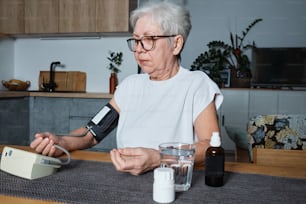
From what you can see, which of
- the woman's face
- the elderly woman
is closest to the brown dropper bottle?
the elderly woman

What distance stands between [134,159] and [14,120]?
2.62 m

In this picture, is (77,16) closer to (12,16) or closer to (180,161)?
(12,16)

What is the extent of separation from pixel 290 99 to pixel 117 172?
3.68 meters

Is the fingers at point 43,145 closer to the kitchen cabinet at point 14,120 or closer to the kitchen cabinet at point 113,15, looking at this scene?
the kitchen cabinet at point 14,120

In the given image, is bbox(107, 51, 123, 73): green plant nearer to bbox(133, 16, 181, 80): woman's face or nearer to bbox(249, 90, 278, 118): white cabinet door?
bbox(249, 90, 278, 118): white cabinet door

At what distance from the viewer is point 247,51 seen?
15.6 ft

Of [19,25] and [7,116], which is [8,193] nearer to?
[7,116]

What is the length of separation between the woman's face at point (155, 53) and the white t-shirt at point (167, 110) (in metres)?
0.06

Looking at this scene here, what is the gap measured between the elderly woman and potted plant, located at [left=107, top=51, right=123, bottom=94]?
202 centimetres

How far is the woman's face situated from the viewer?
3.97ft

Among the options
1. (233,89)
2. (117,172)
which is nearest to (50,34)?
(233,89)

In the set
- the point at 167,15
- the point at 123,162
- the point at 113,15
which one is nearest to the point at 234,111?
the point at 113,15

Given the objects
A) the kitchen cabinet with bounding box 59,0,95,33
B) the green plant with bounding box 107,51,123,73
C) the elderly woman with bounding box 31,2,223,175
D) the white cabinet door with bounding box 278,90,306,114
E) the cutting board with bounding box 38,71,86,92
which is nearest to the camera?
the elderly woman with bounding box 31,2,223,175

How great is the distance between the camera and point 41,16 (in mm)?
3484
